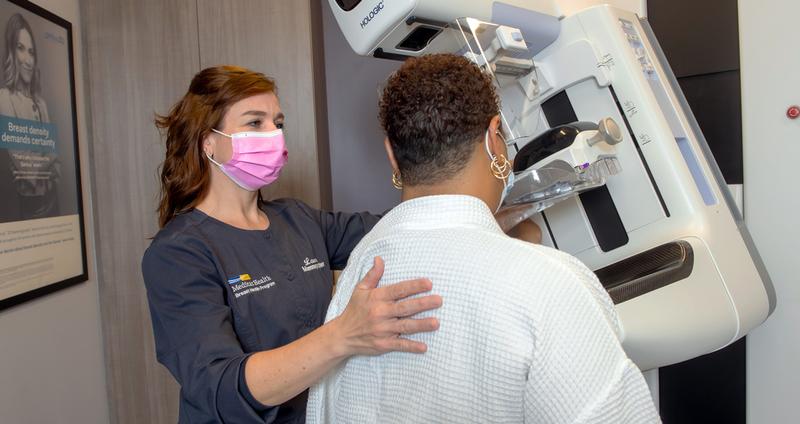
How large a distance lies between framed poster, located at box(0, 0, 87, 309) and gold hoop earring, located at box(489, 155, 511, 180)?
4.86ft

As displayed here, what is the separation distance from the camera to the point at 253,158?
127 centimetres

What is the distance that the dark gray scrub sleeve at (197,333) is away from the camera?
3.04 ft

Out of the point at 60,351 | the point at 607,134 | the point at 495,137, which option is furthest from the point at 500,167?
the point at 60,351

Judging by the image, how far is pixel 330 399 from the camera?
911 mm

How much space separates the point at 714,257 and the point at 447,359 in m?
0.69

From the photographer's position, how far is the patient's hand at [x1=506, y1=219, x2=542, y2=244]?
53.9 inches

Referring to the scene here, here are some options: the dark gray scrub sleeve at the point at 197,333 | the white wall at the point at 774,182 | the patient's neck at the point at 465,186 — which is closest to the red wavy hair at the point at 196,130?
the dark gray scrub sleeve at the point at 197,333

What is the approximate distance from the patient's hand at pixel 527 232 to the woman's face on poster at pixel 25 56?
1.55 meters

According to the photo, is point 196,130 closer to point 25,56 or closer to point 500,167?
point 500,167

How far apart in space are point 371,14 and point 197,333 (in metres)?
0.69

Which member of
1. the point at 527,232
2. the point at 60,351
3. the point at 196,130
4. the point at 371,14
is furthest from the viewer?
the point at 60,351

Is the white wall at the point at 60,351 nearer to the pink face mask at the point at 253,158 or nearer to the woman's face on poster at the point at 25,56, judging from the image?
the woman's face on poster at the point at 25,56

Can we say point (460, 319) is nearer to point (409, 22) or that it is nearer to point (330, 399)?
point (330, 399)

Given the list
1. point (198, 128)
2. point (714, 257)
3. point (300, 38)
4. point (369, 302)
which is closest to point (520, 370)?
point (369, 302)
